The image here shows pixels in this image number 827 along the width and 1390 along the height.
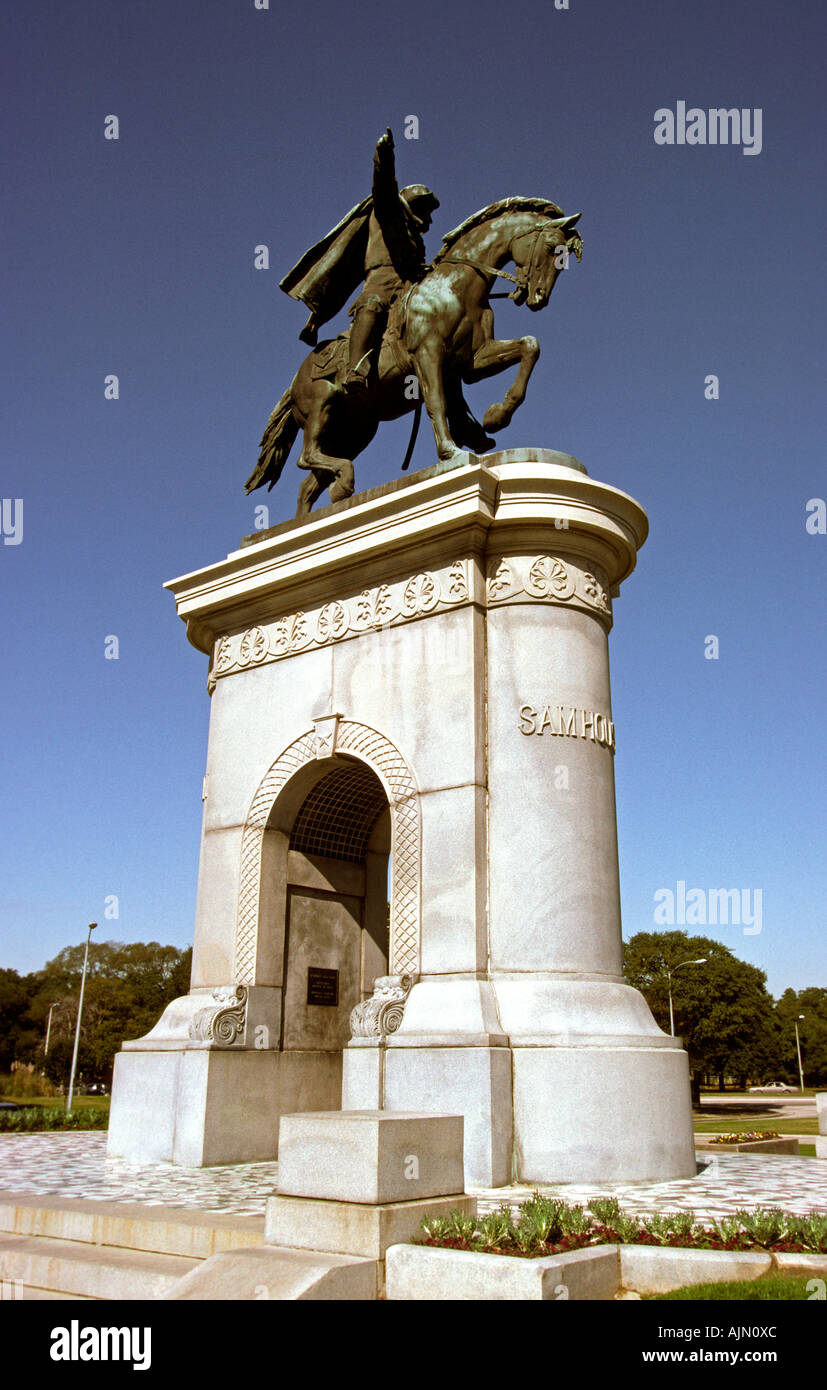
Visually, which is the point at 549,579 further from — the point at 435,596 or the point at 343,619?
the point at 343,619

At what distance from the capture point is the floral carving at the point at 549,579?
13797mm

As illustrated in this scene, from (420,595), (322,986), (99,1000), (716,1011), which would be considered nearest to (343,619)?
(420,595)

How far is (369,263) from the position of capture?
55.5 feet

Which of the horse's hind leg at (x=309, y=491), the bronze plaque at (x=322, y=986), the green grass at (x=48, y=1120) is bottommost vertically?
the green grass at (x=48, y=1120)

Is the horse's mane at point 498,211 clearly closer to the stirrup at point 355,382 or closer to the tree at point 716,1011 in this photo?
the stirrup at point 355,382

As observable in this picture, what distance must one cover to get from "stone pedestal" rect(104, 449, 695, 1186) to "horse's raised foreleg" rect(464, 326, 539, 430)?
1511mm

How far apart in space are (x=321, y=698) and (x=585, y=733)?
12.6 ft

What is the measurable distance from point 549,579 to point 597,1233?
28.2 ft

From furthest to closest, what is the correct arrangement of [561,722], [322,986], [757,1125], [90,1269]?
[757,1125] → [322,986] → [561,722] → [90,1269]

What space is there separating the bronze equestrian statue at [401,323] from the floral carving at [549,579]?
208cm

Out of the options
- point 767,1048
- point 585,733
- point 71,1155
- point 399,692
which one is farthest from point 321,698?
point 767,1048

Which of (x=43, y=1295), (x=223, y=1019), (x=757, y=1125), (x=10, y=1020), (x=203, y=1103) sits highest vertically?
(x=223, y=1019)

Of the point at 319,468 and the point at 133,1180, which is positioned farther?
the point at 319,468

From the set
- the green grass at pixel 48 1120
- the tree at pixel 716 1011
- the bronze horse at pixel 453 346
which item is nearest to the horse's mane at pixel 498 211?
the bronze horse at pixel 453 346
